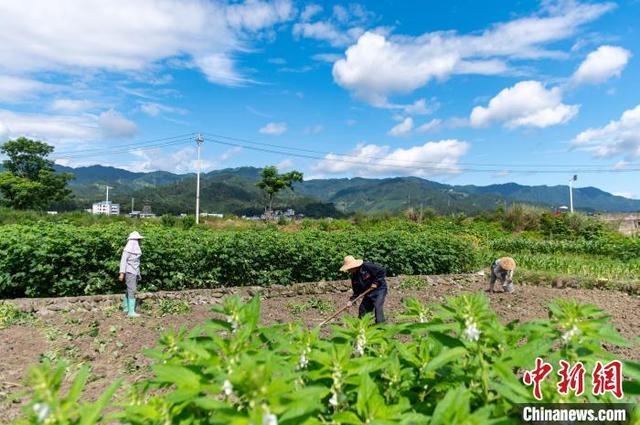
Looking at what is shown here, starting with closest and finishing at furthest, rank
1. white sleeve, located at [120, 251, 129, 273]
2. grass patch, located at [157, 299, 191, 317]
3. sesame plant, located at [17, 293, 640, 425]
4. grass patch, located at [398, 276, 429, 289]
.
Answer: sesame plant, located at [17, 293, 640, 425] → white sleeve, located at [120, 251, 129, 273] → grass patch, located at [157, 299, 191, 317] → grass patch, located at [398, 276, 429, 289]

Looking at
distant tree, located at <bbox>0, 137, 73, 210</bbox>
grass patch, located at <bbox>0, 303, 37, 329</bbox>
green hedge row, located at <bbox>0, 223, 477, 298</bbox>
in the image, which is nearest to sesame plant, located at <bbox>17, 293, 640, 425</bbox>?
grass patch, located at <bbox>0, 303, 37, 329</bbox>

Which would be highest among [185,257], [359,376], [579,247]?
[359,376]

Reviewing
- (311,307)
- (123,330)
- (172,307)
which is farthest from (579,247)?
(123,330)

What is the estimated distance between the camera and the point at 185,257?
10516 millimetres

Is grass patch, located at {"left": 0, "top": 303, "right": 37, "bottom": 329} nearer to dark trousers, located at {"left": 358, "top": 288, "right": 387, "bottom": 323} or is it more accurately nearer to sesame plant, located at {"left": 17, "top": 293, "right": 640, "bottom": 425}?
dark trousers, located at {"left": 358, "top": 288, "right": 387, "bottom": 323}

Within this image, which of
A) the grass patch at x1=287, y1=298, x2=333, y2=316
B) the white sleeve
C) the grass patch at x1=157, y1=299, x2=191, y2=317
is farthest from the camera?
the grass patch at x1=287, y1=298, x2=333, y2=316

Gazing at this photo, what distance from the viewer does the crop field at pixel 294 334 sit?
1.38 metres

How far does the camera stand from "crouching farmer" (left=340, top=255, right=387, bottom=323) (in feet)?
23.6

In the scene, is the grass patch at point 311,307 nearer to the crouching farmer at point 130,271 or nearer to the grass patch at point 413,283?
the grass patch at point 413,283

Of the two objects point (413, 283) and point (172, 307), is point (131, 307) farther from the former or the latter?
point (413, 283)

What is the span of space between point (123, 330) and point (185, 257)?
9.86 ft

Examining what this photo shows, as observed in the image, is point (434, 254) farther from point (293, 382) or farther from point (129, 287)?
point (293, 382)

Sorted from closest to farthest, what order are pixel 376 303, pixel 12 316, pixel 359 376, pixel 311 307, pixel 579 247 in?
pixel 359 376, pixel 376 303, pixel 12 316, pixel 311 307, pixel 579 247

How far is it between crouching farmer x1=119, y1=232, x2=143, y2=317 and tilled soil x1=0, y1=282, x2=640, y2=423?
227 mm
